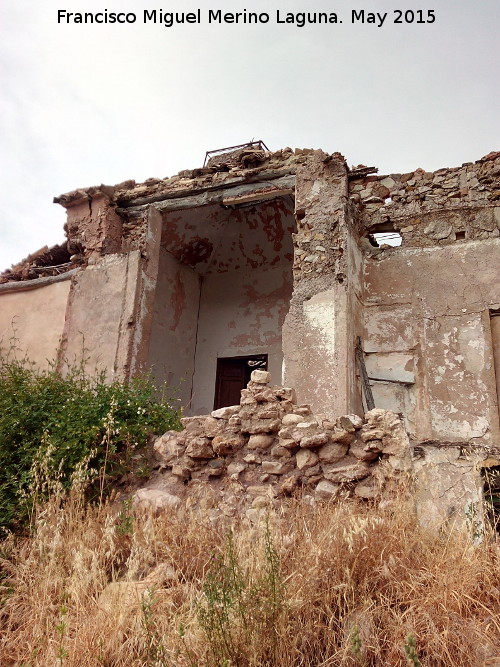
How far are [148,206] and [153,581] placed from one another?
775cm

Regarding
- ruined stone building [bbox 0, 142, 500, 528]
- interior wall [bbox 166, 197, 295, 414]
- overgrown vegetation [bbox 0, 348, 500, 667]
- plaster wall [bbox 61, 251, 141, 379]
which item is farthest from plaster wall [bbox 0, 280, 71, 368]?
overgrown vegetation [bbox 0, 348, 500, 667]

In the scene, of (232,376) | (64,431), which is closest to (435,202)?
(232,376)

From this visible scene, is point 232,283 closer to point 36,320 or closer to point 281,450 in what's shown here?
point 36,320

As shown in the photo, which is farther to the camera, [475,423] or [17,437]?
[475,423]

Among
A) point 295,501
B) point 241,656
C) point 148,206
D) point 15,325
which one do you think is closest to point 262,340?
point 148,206

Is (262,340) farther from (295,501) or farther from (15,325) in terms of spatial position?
(295,501)

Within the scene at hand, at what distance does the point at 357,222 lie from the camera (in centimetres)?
870

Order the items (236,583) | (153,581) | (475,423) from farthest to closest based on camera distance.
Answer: (475,423) < (153,581) < (236,583)

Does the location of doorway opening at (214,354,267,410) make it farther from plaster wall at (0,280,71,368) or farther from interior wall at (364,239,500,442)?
interior wall at (364,239,500,442)

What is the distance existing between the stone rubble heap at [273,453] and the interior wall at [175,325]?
6.12 metres

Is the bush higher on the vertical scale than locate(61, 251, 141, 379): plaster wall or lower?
lower

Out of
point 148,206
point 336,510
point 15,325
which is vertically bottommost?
point 336,510

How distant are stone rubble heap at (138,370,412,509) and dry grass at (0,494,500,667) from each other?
451mm

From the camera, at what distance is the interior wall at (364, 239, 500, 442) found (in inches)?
293
